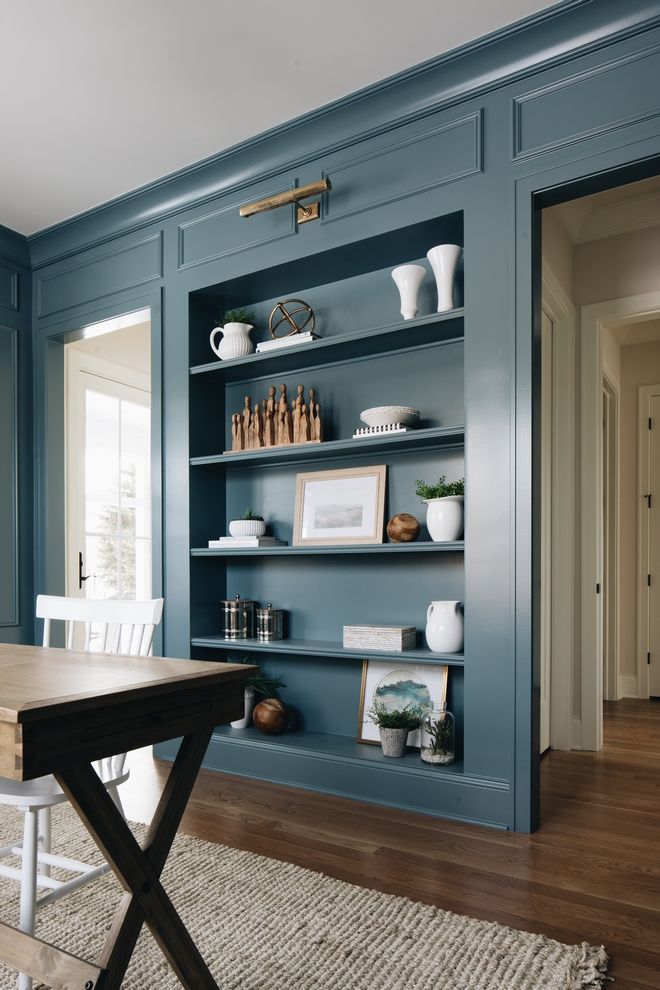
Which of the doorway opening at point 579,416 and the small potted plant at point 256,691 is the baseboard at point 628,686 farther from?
the small potted plant at point 256,691

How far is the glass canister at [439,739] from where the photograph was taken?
2.72m

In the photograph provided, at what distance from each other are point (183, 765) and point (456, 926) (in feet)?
2.91

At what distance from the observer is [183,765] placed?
1499mm

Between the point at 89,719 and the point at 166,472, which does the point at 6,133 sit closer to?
the point at 166,472

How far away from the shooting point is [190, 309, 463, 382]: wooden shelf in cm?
285

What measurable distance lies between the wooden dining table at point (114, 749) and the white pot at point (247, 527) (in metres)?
1.79

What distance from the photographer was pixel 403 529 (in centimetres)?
294

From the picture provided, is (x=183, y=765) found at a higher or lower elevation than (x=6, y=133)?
lower

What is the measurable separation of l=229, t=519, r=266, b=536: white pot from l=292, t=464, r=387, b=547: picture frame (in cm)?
17

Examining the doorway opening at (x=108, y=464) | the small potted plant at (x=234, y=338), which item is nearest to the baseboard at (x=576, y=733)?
the small potted plant at (x=234, y=338)

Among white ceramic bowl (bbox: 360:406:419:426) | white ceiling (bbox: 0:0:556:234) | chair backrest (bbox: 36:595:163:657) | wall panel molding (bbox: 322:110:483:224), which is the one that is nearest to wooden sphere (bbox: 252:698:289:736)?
chair backrest (bbox: 36:595:163:657)

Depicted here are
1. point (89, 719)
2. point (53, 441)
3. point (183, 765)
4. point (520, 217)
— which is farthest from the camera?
point (53, 441)

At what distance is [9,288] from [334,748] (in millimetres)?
3162

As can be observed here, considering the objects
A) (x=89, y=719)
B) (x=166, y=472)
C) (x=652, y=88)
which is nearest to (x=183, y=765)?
(x=89, y=719)
